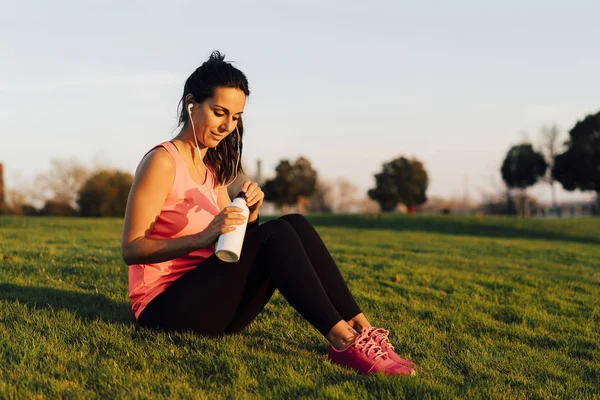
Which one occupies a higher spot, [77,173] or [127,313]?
[77,173]

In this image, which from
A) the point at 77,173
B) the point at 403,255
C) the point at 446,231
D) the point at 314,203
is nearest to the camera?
the point at 403,255

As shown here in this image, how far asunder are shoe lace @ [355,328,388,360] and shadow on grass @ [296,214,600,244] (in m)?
17.9

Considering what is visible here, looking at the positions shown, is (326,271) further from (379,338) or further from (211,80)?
(211,80)

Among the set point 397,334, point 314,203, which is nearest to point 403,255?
point 397,334

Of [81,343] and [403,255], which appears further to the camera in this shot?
[403,255]

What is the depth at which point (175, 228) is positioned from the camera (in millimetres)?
3340

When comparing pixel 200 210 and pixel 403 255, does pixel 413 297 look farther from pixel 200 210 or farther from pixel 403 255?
pixel 403 255

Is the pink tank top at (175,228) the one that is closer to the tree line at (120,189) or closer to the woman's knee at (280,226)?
the woman's knee at (280,226)

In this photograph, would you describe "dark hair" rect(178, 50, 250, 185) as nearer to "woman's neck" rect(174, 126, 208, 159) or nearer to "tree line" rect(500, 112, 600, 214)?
"woman's neck" rect(174, 126, 208, 159)

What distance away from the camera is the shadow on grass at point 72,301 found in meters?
4.08

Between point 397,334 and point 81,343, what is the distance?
220 centimetres

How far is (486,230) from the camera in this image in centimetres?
2227

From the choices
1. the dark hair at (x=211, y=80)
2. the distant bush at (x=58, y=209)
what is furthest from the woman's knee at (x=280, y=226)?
the distant bush at (x=58, y=209)

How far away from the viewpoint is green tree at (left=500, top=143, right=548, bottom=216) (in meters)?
34.1
